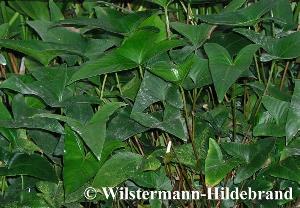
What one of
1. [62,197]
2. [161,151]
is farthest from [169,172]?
[62,197]

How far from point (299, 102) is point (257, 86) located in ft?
0.32

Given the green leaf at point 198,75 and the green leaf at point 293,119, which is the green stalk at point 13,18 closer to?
the green leaf at point 198,75

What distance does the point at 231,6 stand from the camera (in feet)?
3.08

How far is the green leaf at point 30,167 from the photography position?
0.89 meters

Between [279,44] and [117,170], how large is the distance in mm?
319

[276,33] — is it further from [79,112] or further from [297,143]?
[79,112]

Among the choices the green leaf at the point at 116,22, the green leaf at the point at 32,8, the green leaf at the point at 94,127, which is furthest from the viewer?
the green leaf at the point at 32,8

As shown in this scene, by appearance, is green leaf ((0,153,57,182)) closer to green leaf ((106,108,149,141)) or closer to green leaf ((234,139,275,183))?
green leaf ((106,108,149,141))

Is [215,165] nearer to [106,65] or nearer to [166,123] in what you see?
[166,123]

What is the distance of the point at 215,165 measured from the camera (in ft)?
2.84

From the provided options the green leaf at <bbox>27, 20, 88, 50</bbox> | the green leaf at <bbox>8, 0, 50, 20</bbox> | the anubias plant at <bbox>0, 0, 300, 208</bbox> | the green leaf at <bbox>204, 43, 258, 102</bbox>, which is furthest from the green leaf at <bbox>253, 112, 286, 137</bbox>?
the green leaf at <bbox>8, 0, 50, 20</bbox>

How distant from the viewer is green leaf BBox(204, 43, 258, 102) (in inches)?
31.8

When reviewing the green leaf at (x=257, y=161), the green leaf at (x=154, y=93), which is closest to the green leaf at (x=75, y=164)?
the green leaf at (x=154, y=93)

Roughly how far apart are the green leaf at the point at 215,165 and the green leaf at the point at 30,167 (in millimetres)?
251
